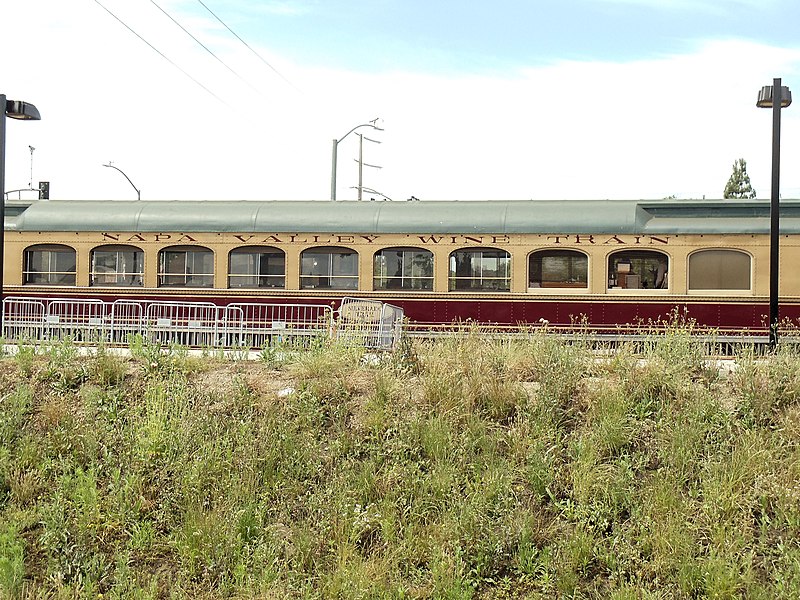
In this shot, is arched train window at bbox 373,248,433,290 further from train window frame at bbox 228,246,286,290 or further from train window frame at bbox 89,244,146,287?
train window frame at bbox 89,244,146,287

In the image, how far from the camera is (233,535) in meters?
7.64

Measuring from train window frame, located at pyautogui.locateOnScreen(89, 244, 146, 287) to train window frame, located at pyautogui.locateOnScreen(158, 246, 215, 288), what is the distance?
1.54 feet

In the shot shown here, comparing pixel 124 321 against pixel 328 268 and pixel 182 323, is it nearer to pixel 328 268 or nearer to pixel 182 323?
pixel 182 323

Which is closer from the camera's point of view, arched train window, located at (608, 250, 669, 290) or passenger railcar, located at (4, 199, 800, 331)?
passenger railcar, located at (4, 199, 800, 331)

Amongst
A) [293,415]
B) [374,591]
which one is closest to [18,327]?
[293,415]

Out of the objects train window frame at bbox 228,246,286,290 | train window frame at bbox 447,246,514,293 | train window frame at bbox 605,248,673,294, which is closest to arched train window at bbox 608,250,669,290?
train window frame at bbox 605,248,673,294

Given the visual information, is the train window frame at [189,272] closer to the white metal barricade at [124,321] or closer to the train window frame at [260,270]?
the train window frame at [260,270]

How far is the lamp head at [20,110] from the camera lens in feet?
58.1

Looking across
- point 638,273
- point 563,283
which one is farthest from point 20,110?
point 638,273

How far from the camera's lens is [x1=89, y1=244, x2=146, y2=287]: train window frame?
1975 cm

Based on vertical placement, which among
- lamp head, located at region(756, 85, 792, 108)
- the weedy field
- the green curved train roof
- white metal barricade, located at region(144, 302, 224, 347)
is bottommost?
→ the weedy field


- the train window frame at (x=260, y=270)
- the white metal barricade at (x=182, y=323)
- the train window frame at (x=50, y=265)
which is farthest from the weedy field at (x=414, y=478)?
the train window frame at (x=50, y=265)

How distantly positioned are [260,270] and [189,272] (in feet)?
5.26

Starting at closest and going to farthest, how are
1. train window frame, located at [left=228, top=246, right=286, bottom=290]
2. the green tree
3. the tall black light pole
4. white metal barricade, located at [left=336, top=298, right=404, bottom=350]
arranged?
white metal barricade, located at [left=336, top=298, right=404, bottom=350], the tall black light pole, train window frame, located at [left=228, top=246, right=286, bottom=290], the green tree
